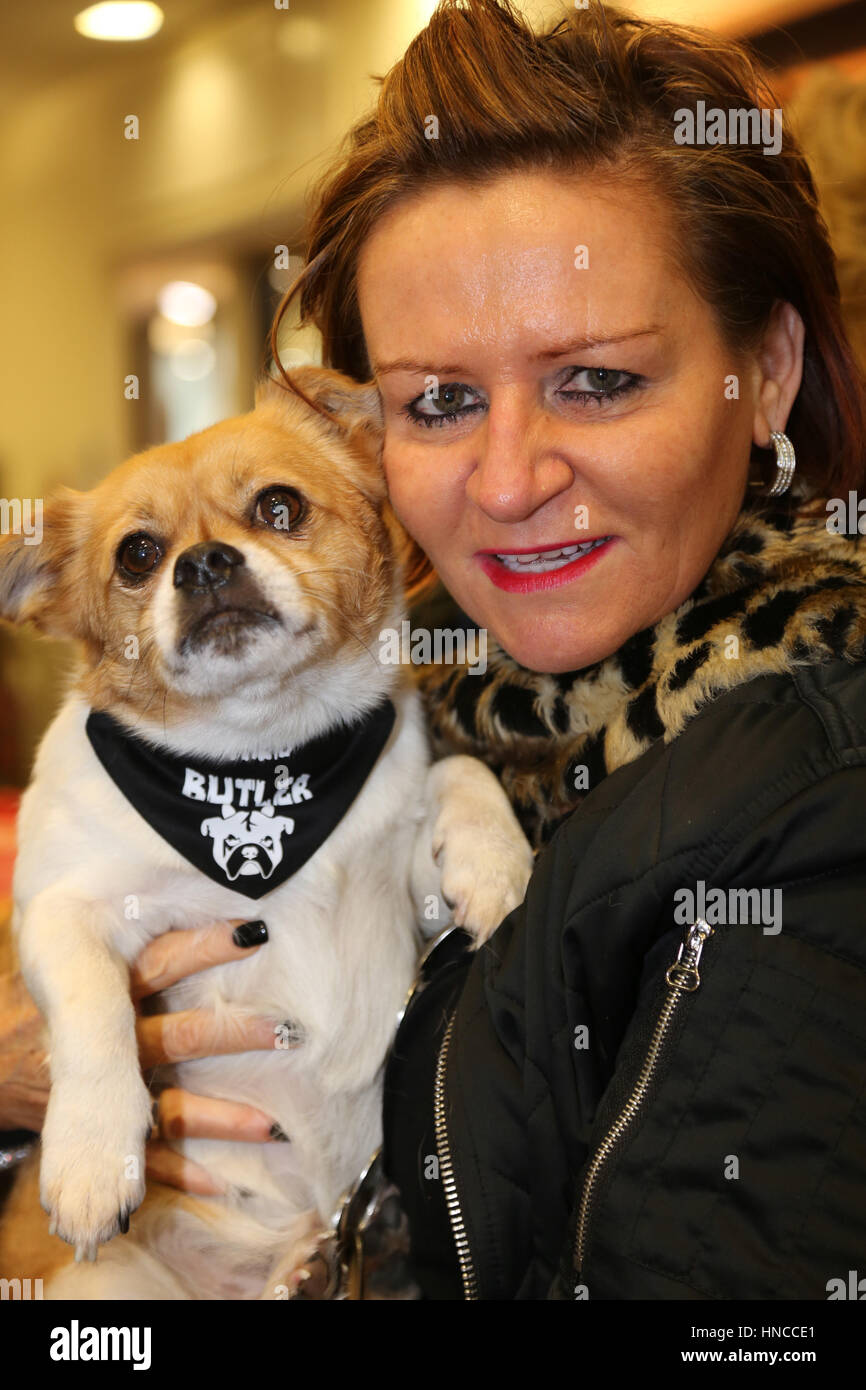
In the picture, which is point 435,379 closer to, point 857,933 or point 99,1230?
point 857,933

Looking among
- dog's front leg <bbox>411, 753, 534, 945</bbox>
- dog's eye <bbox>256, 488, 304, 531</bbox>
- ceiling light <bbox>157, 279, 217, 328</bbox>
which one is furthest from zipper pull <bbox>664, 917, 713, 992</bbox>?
ceiling light <bbox>157, 279, 217, 328</bbox>

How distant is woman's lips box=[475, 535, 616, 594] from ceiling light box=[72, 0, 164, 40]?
196 inches

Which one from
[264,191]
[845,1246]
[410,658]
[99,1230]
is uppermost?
[264,191]

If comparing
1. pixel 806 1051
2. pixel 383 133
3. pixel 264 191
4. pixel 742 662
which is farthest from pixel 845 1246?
pixel 264 191

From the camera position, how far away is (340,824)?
1.70 metres

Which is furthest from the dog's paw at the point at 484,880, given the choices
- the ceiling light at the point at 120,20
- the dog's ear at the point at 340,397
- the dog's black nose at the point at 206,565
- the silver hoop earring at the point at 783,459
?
the ceiling light at the point at 120,20

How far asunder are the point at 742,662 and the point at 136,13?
5411 mm

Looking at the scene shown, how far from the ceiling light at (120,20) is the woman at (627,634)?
178 inches

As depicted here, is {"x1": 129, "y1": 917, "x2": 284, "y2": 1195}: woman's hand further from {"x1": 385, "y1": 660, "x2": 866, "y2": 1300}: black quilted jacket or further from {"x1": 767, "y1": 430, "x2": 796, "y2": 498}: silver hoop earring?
{"x1": 767, "y1": 430, "x2": 796, "y2": 498}: silver hoop earring

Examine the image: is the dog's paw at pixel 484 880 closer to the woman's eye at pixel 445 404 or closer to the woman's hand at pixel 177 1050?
the woman's hand at pixel 177 1050

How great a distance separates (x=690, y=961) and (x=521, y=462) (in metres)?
0.62

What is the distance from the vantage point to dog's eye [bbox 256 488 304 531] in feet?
5.75

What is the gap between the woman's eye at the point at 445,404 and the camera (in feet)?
4.77

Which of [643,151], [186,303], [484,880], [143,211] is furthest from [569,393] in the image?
[143,211]
